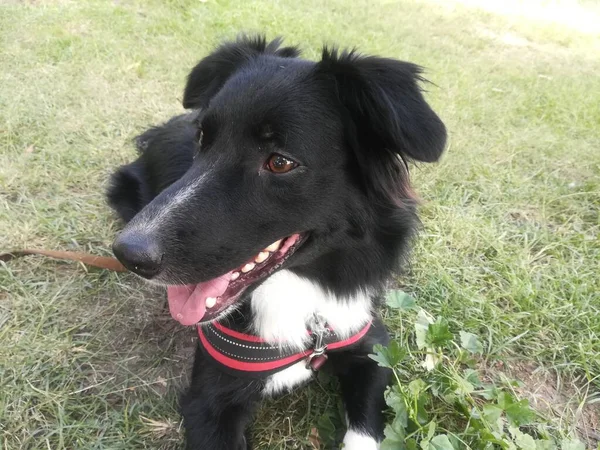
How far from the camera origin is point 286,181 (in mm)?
1696

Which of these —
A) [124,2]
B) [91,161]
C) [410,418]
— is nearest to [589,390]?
[410,418]

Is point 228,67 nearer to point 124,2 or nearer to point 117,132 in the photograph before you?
point 117,132

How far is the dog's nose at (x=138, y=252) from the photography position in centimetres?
146

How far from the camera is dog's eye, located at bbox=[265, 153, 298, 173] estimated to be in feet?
5.57

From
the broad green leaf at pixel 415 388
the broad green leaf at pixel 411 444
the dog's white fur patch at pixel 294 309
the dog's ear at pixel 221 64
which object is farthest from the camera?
the dog's ear at pixel 221 64

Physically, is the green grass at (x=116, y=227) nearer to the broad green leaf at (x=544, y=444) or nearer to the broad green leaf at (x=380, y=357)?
the broad green leaf at (x=544, y=444)

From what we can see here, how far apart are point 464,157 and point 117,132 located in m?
3.02

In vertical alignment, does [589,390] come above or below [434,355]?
below

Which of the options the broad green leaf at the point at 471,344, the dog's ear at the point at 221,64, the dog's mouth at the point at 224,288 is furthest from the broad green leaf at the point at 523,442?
the dog's ear at the point at 221,64

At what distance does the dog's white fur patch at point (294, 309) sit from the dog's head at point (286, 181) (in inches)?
4.6

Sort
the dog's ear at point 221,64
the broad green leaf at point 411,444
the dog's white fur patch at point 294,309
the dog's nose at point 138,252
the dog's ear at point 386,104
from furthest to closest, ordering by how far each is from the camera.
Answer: the dog's ear at point 221,64
the dog's white fur patch at point 294,309
the broad green leaf at point 411,444
the dog's ear at point 386,104
the dog's nose at point 138,252

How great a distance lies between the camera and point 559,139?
4562 millimetres

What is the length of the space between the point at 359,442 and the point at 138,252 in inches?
47.3

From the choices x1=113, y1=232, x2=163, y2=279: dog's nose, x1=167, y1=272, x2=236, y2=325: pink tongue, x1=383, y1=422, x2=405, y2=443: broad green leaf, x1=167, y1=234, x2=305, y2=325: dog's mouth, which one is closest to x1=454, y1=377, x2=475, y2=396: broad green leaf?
x1=383, y1=422, x2=405, y2=443: broad green leaf
